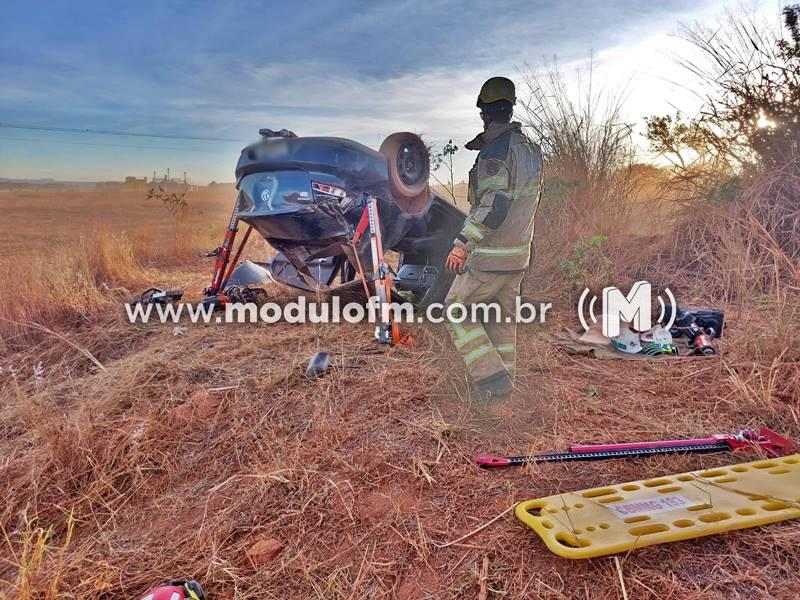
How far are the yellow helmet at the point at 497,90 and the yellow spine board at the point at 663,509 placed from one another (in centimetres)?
233

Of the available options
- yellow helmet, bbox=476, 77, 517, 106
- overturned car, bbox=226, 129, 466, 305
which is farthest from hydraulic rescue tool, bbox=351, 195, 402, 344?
yellow helmet, bbox=476, 77, 517, 106

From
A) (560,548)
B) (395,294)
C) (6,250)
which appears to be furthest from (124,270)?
(560,548)

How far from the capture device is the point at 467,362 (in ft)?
11.0

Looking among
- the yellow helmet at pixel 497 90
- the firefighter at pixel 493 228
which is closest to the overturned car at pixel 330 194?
the firefighter at pixel 493 228

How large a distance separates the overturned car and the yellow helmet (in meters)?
1.72

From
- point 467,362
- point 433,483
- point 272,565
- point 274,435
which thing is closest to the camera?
point 272,565

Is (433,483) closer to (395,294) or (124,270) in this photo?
(395,294)

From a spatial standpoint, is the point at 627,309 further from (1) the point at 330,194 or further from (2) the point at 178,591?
(2) the point at 178,591

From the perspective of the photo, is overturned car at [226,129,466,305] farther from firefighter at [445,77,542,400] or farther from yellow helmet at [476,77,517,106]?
yellow helmet at [476,77,517,106]

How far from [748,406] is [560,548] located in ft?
6.42

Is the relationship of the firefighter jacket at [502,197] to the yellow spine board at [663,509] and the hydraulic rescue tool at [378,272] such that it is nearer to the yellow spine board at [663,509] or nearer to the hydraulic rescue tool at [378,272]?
the hydraulic rescue tool at [378,272]

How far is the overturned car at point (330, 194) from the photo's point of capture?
455cm

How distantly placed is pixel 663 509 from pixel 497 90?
250cm

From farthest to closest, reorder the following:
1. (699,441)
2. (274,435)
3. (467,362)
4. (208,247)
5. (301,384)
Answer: (208,247) < (301,384) < (467,362) < (274,435) < (699,441)
